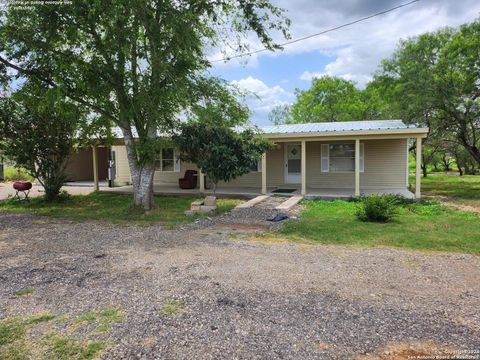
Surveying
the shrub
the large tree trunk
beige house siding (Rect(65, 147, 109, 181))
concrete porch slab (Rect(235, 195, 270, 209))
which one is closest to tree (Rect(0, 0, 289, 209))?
the large tree trunk

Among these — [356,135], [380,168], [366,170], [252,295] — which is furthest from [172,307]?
[380,168]

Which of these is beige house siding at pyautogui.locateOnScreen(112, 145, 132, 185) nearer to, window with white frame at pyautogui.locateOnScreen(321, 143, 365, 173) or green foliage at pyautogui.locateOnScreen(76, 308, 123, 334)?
window with white frame at pyautogui.locateOnScreen(321, 143, 365, 173)

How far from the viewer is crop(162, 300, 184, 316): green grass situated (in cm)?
340

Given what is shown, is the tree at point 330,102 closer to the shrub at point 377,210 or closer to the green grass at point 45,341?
the shrub at point 377,210

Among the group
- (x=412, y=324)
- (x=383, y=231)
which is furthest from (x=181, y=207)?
(x=412, y=324)

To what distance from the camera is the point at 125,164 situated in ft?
59.8

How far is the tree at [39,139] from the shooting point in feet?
35.9

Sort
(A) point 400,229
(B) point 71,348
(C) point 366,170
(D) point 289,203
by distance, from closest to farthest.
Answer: (B) point 71,348, (A) point 400,229, (D) point 289,203, (C) point 366,170

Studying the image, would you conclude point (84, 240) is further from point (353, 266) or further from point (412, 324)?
point (412, 324)

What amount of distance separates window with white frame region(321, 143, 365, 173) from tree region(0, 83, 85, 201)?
9240 mm

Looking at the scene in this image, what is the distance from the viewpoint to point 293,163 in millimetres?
14961

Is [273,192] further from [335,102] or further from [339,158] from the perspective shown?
[335,102]

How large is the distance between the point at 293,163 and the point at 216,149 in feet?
22.8

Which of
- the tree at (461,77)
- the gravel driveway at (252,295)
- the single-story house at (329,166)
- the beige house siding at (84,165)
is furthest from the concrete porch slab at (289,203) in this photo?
the beige house siding at (84,165)
